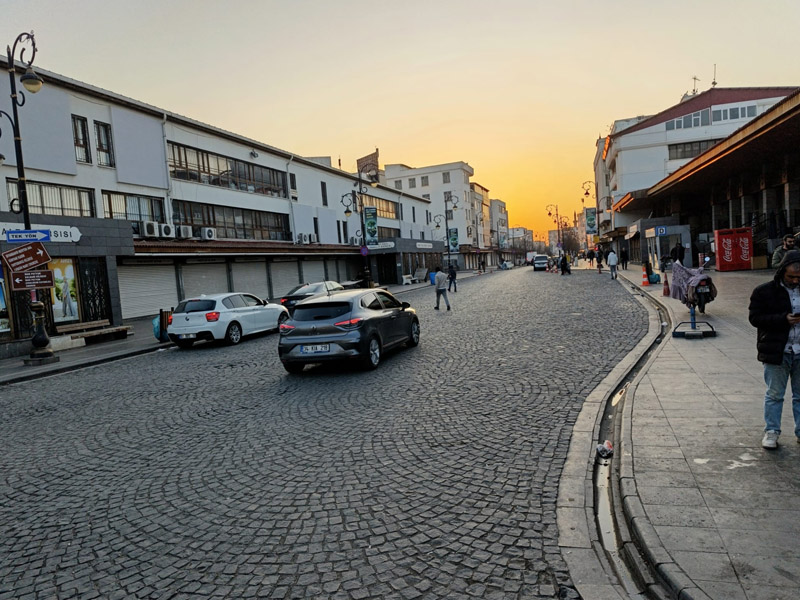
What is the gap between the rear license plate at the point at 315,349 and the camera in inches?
364

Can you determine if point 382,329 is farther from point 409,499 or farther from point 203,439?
point 409,499

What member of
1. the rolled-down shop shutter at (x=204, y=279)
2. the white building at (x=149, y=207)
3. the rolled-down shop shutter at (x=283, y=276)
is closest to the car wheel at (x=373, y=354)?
the white building at (x=149, y=207)

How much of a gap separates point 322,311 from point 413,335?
9.71 feet

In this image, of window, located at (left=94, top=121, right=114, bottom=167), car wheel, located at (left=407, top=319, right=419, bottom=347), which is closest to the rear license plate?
car wheel, located at (left=407, top=319, right=419, bottom=347)

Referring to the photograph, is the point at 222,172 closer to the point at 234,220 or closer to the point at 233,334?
the point at 234,220

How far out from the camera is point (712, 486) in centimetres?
391

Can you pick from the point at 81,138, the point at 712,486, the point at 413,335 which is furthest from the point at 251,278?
the point at 712,486

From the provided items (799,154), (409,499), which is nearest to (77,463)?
(409,499)

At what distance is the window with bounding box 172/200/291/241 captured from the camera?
29.5 metres

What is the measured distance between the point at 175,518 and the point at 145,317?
2469cm

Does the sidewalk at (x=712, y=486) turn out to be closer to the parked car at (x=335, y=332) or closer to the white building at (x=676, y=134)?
the parked car at (x=335, y=332)

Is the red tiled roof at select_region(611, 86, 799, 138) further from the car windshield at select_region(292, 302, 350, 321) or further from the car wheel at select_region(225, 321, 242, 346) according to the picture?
the car windshield at select_region(292, 302, 350, 321)

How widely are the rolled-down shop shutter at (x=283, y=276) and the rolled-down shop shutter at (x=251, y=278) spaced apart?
2.48 feet

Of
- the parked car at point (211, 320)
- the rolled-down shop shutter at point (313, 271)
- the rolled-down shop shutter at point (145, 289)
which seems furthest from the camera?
the rolled-down shop shutter at point (313, 271)
